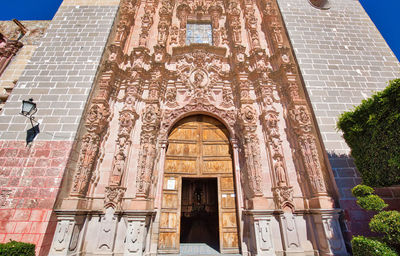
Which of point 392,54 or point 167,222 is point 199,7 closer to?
point 392,54

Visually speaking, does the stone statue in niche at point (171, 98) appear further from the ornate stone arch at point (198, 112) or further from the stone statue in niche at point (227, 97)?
the stone statue in niche at point (227, 97)

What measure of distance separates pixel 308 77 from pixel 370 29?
15.8 ft

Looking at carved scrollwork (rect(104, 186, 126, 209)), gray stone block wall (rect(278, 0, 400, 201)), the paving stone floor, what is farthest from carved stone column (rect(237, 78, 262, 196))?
carved scrollwork (rect(104, 186, 126, 209))

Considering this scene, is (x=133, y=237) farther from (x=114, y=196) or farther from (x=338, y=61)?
(x=338, y=61)

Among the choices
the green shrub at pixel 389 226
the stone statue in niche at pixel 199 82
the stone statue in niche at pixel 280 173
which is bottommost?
the green shrub at pixel 389 226

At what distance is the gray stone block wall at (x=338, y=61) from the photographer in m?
5.67

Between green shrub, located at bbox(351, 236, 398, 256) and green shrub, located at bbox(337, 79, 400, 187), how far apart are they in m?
1.44

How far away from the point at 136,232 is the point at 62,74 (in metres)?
6.06

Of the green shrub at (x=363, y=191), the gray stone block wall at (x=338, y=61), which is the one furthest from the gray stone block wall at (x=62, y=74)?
the gray stone block wall at (x=338, y=61)

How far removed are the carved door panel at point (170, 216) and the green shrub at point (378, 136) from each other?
17.5 ft

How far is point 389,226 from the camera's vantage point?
11.5ft

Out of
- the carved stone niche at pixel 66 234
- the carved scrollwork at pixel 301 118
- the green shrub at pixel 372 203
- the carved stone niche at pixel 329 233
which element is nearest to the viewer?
the green shrub at pixel 372 203

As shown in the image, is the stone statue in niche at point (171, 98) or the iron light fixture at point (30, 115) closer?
the iron light fixture at point (30, 115)

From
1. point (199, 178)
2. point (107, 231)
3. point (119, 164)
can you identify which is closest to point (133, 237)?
point (107, 231)
